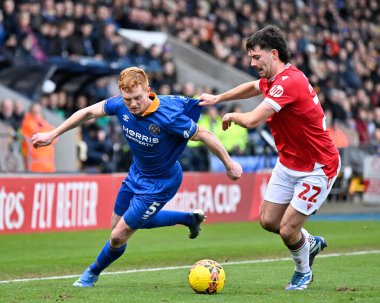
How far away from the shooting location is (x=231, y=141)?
78.4ft

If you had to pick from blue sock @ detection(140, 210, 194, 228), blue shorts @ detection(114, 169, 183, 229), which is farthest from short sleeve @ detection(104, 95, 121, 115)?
blue sock @ detection(140, 210, 194, 228)

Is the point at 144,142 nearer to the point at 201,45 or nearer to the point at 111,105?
the point at 111,105

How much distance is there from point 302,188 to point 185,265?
381 cm

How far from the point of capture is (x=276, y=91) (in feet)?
31.2

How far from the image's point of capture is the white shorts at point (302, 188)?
989cm

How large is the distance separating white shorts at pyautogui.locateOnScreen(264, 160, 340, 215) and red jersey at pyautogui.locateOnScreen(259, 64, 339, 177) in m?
0.06

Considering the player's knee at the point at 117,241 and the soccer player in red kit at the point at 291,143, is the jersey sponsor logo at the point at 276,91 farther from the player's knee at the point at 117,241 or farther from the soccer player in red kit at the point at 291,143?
the player's knee at the point at 117,241

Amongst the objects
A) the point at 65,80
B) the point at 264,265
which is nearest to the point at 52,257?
the point at 264,265

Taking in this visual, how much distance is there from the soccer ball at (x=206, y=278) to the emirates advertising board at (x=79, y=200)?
7.73 meters

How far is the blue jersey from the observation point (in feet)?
32.5

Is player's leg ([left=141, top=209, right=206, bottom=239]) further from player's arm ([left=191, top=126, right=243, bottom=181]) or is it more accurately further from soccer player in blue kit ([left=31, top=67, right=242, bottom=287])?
player's arm ([left=191, top=126, right=243, bottom=181])

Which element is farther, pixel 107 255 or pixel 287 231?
pixel 107 255

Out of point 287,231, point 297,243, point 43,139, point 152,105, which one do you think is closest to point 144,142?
point 152,105

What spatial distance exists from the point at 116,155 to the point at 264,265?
9.85 m
